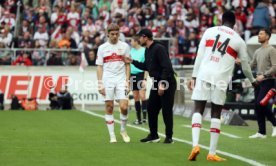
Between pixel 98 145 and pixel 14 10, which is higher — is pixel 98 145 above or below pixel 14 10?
below

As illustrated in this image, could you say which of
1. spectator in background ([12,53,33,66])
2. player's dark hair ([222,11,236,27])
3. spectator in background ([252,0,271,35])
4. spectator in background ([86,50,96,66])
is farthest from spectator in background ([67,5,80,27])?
player's dark hair ([222,11,236,27])

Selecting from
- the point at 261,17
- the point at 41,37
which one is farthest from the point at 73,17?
the point at 261,17

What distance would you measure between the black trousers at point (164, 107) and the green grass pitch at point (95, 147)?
39 centimetres

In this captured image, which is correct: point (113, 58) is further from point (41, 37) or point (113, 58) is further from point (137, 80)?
point (41, 37)

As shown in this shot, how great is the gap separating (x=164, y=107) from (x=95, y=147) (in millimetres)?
Result: 1789

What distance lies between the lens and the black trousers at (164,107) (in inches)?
642

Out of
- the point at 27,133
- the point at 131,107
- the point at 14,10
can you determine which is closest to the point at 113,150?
the point at 27,133

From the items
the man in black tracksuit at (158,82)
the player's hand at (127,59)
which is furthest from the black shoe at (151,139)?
the player's hand at (127,59)

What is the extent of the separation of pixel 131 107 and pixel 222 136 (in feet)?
44.0

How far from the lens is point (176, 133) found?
19219 millimetres

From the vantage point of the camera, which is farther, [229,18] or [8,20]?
[8,20]

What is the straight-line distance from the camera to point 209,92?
1321cm

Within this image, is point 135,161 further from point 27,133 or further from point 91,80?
point 91,80

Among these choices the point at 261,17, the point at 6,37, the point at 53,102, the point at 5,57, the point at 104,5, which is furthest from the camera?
the point at 104,5
